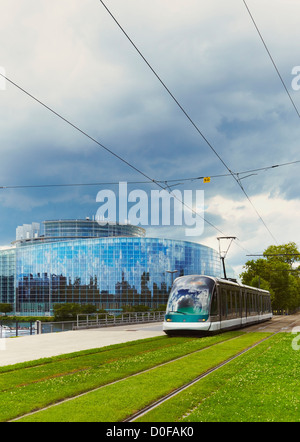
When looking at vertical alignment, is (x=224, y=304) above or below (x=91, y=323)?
above

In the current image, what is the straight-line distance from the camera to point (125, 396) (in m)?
8.77

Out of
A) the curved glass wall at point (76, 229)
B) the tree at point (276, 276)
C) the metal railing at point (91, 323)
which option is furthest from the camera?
the curved glass wall at point (76, 229)

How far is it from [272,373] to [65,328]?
25.6m

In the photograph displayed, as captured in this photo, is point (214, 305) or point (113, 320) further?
point (113, 320)

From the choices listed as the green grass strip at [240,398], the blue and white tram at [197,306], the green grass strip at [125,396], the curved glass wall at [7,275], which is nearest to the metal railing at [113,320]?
the blue and white tram at [197,306]

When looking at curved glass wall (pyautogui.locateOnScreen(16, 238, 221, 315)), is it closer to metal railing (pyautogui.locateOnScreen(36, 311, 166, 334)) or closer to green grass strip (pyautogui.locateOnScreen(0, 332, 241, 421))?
metal railing (pyautogui.locateOnScreen(36, 311, 166, 334))

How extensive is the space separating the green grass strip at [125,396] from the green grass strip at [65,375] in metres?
0.43

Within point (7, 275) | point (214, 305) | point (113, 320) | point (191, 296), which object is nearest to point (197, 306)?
point (191, 296)

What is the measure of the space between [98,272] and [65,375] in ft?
292

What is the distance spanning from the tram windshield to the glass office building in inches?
2773

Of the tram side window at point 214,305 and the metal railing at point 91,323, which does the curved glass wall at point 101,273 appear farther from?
the tram side window at point 214,305

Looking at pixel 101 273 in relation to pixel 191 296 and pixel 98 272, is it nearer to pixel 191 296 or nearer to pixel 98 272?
pixel 98 272

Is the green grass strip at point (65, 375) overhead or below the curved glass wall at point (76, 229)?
below

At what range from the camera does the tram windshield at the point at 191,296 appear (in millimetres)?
24391
